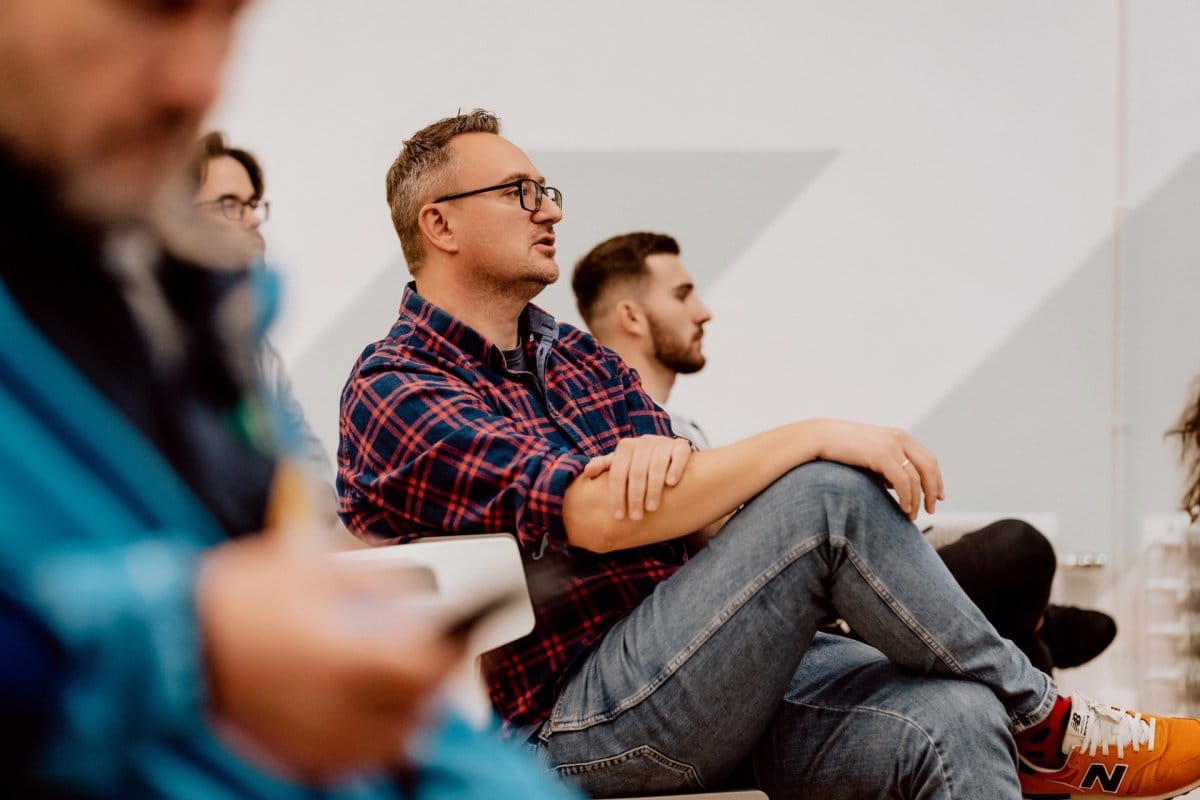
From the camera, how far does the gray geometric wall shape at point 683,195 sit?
3.51 meters

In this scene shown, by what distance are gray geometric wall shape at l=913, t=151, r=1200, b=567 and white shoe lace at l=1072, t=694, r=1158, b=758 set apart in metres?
2.08

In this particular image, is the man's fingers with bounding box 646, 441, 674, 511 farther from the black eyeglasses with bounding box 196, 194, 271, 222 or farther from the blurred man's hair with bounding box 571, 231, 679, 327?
the blurred man's hair with bounding box 571, 231, 679, 327

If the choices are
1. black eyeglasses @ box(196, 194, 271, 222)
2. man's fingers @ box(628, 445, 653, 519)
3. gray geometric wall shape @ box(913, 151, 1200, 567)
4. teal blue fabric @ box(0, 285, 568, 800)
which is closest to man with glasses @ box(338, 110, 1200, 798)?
man's fingers @ box(628, 445, 653, 519)

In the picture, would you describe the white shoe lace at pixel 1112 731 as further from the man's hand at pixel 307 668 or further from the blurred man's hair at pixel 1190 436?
the blurred man's hair at pixel 1190 436

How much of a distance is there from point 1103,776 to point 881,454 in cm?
49

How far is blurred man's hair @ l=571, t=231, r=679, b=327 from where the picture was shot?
3.23 m

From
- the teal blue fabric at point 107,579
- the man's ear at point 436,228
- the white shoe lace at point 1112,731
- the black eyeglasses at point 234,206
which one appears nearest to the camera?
the teal blue fabric at point 107,579

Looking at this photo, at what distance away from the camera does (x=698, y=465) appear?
1.38 m

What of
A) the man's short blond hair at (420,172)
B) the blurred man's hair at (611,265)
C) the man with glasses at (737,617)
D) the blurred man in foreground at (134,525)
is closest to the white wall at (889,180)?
the blurred man's hair at (611,265)

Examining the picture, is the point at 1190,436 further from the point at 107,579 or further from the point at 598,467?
the point at 107,579

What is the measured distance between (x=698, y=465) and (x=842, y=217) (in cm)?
234

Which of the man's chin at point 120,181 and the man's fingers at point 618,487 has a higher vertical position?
the man's chin at point 120,181

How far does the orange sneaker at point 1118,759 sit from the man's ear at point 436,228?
42.8 inches

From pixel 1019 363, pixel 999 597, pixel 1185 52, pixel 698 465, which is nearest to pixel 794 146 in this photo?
pixel 1019 363
